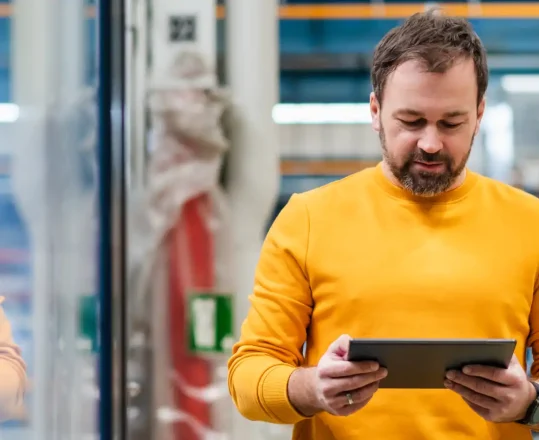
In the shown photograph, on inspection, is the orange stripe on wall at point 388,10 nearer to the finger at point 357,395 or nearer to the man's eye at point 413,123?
the man's eye at point 413,123

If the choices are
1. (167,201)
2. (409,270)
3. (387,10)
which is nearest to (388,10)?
(387,10)

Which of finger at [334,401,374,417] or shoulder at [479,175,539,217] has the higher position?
shoulder at [479,175,539,217]

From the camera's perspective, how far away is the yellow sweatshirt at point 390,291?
4.18ft

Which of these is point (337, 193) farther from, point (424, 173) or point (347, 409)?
point (347, 409)

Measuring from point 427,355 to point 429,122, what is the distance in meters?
0.39

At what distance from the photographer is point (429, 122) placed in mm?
1280

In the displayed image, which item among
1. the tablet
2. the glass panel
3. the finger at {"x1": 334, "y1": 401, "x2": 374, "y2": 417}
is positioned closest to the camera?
the tablet

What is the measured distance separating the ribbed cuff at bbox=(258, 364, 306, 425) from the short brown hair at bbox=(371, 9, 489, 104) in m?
0.48

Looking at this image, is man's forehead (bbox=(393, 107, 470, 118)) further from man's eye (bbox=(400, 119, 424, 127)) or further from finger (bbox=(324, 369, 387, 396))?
finger (bbox=(324, 369, 387, 396))

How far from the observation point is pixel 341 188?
1.40 m

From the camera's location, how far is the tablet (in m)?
1.07

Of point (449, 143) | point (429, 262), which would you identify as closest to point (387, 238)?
point (429, 262)

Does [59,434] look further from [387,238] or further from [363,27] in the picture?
[363,27]

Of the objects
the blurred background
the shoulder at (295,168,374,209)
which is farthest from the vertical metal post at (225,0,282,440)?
the shoulder at (295,168,374,209)
